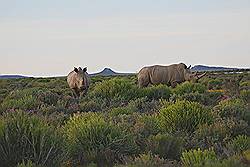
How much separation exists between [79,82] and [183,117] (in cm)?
1332

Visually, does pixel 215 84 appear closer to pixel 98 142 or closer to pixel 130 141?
pixel 130 141

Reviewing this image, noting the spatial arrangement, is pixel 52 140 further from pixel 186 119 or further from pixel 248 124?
pixel 248 124

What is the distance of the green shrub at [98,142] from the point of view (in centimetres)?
764

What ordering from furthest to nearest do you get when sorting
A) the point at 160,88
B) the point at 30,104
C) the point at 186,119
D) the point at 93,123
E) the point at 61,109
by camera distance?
the point at 160,88
the point at 30,104
the point at 61,109
the point at 186,119
the point at 93,123

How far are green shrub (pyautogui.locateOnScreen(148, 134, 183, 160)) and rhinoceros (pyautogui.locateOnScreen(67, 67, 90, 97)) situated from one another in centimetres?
1411

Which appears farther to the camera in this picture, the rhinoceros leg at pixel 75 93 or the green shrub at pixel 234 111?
the rhinoceros leg at pixel 75 93

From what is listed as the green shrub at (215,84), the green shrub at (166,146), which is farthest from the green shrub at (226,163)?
the green shrub at (215,84)

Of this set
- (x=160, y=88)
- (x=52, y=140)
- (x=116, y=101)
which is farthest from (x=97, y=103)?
(x=52, y=140)

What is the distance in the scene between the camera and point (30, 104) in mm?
15500

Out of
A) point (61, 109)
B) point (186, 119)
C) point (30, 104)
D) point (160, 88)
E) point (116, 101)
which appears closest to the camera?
point (186, 119)

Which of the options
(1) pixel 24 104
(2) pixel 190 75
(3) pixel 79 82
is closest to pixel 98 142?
(1) pixel 24 104

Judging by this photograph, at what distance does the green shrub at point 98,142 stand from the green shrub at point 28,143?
52cm

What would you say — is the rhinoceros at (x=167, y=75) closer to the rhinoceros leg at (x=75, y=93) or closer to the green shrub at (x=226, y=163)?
the rhinoceros leg at (x=75, y=93)

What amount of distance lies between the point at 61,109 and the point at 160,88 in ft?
22.0
